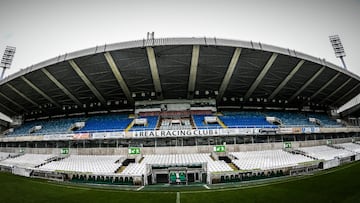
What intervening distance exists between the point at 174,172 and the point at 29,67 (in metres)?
24.0

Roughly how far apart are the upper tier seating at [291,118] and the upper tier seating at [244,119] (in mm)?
3202

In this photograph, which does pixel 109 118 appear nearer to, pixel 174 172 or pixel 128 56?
pixel 128 56

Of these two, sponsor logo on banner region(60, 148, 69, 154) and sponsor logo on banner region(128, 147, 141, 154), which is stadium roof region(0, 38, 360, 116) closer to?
sponsor logo on banner region(60, 148, 69, 154)

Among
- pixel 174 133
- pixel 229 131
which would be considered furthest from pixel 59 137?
pixel 229 131

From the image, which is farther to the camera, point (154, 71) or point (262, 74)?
point (262, 74)

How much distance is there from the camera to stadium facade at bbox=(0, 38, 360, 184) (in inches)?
748

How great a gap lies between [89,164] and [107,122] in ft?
34.9

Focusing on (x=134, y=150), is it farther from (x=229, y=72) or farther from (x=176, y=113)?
(x=229, y=72)

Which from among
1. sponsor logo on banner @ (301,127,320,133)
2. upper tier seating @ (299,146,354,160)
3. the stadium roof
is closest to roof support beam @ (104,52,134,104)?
the stadium roof

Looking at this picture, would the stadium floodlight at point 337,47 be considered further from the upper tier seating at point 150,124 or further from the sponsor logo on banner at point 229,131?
the upper tier seating at point 150,124

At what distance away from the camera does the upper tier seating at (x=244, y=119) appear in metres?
26.9

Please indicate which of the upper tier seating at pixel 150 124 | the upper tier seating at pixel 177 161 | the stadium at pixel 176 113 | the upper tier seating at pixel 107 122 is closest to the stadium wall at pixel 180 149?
the stadium at pixel 176 113

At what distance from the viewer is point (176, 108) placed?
31.3m

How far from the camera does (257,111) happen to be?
114 feet
